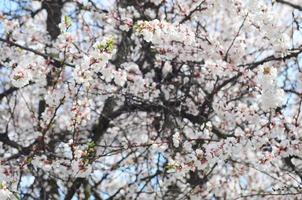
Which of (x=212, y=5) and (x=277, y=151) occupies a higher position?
(x=212, y=5)

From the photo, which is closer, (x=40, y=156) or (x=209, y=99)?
(x=40, y=156)

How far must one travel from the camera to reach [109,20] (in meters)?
5.39

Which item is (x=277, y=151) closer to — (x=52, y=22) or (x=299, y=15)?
(x=299, y=15)

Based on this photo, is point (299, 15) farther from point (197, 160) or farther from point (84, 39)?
point (84, 39)

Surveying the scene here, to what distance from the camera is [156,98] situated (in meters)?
5.82

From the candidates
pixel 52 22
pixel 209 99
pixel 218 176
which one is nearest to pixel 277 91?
pixel 209 99

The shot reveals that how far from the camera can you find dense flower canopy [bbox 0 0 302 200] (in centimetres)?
403

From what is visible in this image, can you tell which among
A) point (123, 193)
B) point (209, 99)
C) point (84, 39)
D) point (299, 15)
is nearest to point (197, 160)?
point (209, 99)

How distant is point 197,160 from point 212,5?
168 cm

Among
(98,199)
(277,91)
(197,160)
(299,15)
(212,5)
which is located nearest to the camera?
(277,91)

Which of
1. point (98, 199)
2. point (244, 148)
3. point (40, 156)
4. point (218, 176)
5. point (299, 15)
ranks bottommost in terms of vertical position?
point (40, 156)

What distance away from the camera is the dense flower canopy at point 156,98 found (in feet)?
13.2

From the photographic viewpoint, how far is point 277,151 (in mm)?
4309

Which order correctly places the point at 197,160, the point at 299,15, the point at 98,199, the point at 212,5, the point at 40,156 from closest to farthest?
1. the point at 197,160
2. the point at 40,156
3. the point at 212,5
4. the point at 299,15
5. the point at 98,199
